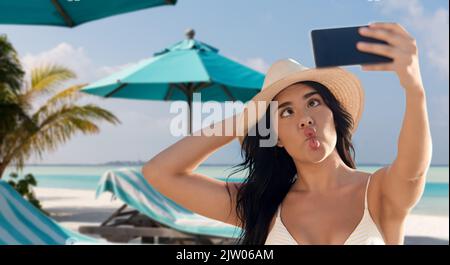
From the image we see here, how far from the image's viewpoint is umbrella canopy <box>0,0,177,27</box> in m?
3.87

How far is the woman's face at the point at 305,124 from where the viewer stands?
58.5 inches

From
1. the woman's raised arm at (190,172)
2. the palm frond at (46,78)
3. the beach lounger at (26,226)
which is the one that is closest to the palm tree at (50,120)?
the palm frond at (46,78)

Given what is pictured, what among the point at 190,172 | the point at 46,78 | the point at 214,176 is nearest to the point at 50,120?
the point at 46,78

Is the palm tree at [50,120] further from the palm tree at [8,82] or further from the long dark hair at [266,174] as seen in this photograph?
the long dark hair at [266,174]

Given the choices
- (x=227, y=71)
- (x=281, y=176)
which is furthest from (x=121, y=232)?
(x=281, y=176)

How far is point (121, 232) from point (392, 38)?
21.3 feet

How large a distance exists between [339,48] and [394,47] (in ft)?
0.38

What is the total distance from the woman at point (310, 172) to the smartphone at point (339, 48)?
0.10 ft

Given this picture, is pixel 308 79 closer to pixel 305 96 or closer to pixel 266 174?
pixel 305 96

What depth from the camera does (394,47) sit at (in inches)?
44.4

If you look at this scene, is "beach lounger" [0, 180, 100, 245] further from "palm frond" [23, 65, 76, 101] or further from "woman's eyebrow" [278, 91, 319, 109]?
"palm frond" [23, 65, 76, 101]

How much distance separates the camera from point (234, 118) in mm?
1722

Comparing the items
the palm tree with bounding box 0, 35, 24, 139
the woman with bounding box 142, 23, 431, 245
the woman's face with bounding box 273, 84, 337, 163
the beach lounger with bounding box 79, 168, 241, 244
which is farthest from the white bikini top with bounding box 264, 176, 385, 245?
the palm tree with bounding box 0, 35, 24, 139
